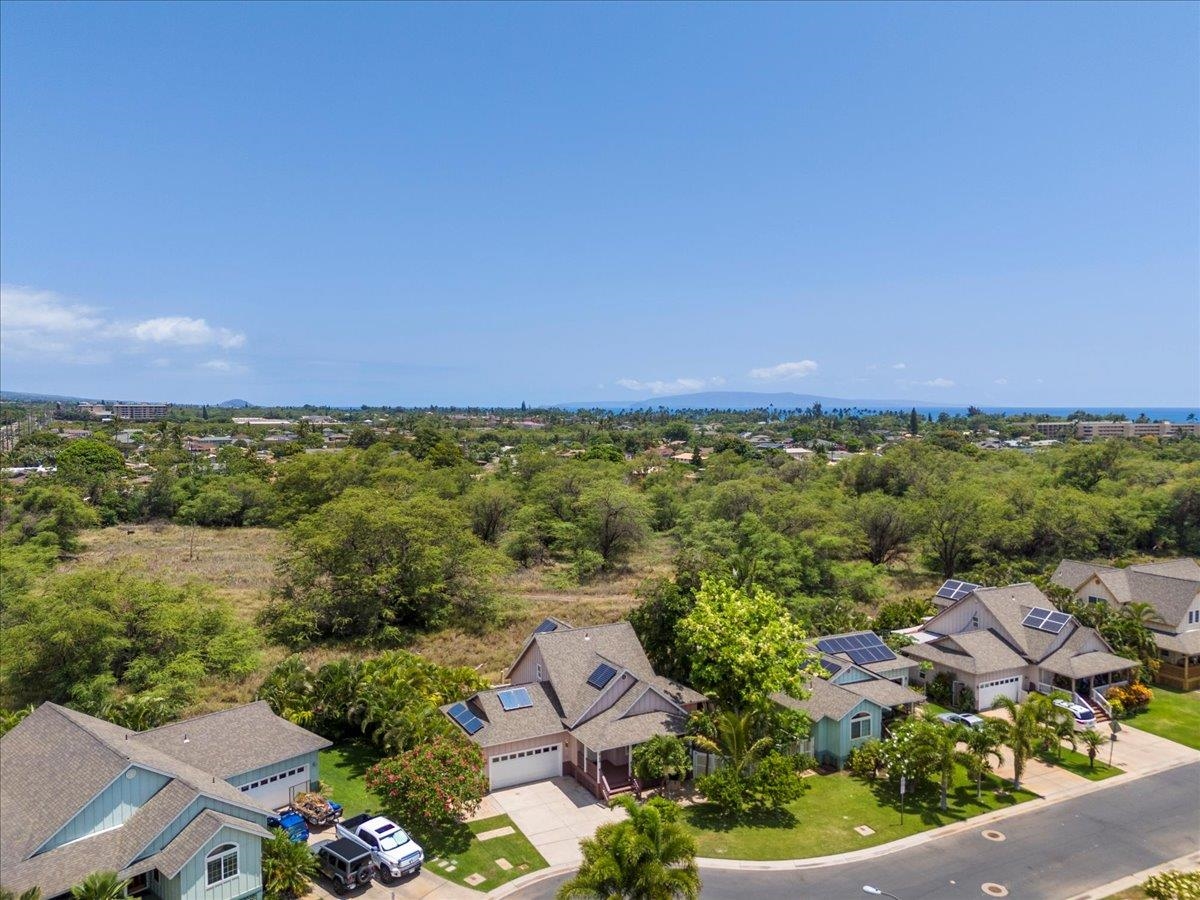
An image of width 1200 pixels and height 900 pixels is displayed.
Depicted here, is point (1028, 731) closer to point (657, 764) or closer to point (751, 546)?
point (657, 764)

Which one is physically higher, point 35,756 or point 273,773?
point 35,756

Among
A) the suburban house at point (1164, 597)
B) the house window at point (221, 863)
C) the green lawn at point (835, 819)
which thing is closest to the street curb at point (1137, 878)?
the green lawn at point (835, 819)

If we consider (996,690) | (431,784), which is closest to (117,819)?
(431,784)

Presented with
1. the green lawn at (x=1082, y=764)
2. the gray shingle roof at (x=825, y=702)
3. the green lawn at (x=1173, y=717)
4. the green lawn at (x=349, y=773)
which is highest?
the gray shingle roof at (x=825, y=702)

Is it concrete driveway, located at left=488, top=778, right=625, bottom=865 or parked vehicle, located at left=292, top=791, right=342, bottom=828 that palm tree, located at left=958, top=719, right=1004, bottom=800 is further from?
parked vehicle, located at left=292, top=791, right=342, bottom=828

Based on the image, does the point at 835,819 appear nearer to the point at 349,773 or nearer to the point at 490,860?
the point at 490,860

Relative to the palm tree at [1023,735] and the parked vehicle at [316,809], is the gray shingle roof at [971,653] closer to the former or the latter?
the palm tree at [1023,735]

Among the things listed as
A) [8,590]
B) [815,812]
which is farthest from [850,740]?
[8,590]

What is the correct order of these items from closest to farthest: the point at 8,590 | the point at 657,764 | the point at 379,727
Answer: the point at 657,764
the point at 379,727
the point at 8,590
